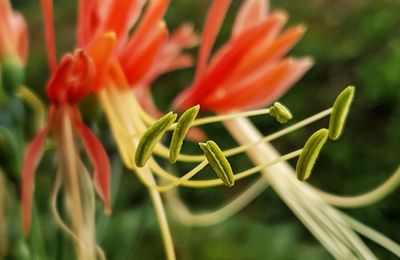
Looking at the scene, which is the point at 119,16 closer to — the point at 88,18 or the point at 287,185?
the point at 88,18

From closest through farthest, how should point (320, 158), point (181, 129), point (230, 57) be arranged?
1. point (181, 129)
2. point (230, 57)
3. point (320, 158)

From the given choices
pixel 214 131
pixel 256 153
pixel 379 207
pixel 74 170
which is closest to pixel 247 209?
pixel 214 131

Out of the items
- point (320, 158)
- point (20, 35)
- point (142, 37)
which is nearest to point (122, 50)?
point (142, 37)

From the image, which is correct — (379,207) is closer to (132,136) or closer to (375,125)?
(375,125)

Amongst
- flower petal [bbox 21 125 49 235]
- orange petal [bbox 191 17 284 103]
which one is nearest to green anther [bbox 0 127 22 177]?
flower petal [bbox 21 125 49 235]

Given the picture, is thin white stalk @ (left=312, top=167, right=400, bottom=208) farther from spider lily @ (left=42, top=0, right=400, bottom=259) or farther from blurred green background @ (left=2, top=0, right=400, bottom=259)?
blurred green background @ (left=2, top=0, right=400, bottom=259)

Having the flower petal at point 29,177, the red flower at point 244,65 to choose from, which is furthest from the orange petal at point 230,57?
the flower petal at point 29,177
